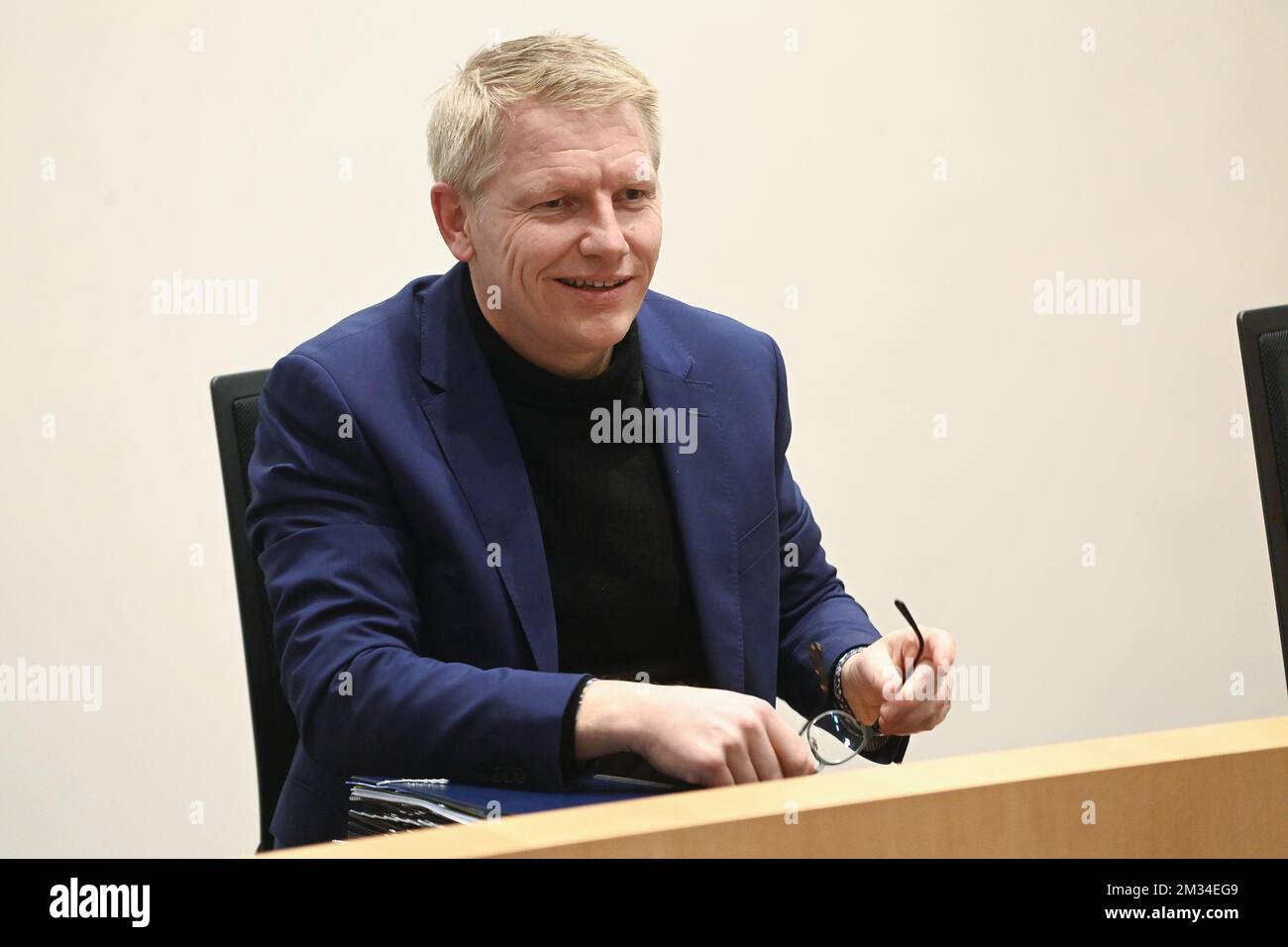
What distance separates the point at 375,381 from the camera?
1509 millimetres

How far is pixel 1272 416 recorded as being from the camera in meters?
1.71

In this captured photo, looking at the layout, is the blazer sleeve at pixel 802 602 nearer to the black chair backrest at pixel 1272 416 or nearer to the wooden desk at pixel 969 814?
the black chair backrest at pixel 1272 416

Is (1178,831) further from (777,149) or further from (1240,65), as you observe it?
(1240,65)

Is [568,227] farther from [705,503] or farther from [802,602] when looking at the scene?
[802,602]

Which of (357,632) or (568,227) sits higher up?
(568,227)

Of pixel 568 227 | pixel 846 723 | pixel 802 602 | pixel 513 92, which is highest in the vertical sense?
pixel 513 92

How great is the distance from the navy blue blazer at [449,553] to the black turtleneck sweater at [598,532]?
0.09 feet

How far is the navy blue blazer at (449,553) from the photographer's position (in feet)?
4.25

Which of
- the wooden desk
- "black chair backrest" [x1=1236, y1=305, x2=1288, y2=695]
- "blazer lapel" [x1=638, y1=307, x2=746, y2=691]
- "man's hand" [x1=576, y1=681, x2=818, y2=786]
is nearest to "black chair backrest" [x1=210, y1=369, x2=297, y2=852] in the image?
"blazer lapel" [x1=638, y1=307, x2=746, y2=691]

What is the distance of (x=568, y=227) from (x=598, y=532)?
1.13ft

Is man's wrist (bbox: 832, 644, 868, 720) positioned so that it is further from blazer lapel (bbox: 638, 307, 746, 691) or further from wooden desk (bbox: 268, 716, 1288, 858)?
wooden desk (bbox: 268, 716, 1288, 858)

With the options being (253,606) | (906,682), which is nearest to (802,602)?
(906,682)

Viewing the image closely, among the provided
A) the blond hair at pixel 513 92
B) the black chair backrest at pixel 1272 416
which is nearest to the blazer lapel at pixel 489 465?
the blond hair at pixel 513 92

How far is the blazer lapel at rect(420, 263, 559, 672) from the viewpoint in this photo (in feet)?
4.84
